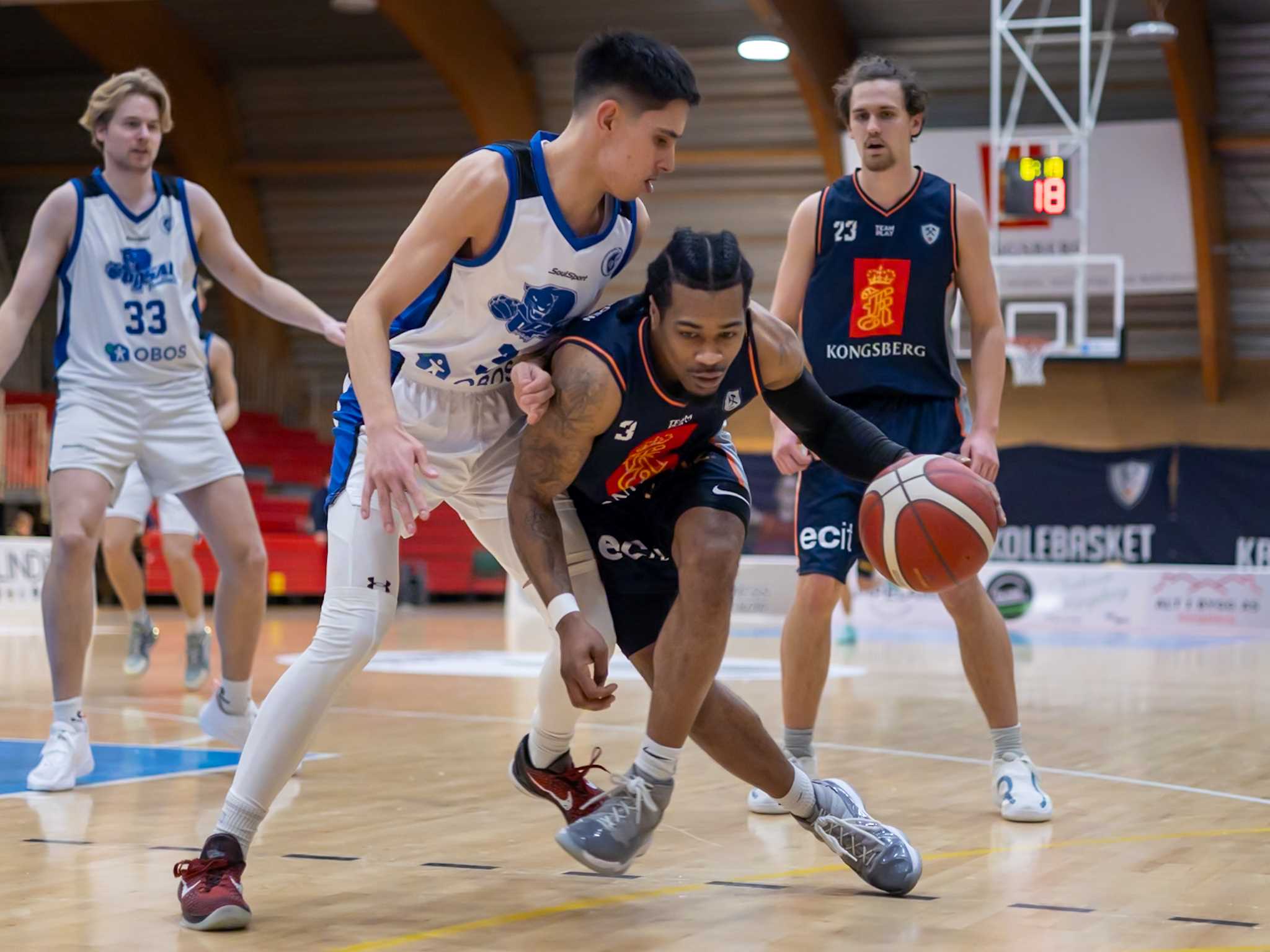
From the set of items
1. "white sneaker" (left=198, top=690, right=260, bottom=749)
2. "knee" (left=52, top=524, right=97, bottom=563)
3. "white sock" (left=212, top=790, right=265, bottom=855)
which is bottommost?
"white sneaker" (left=198, top=690, right=260, bottom=749)

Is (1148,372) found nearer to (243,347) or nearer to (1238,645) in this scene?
(1238,645)

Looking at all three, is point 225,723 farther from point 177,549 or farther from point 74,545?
point 177,549

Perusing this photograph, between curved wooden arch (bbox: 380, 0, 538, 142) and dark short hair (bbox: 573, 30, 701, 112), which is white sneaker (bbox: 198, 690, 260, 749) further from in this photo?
curved wooden arch (bbox: 380, 0, 538, 142)

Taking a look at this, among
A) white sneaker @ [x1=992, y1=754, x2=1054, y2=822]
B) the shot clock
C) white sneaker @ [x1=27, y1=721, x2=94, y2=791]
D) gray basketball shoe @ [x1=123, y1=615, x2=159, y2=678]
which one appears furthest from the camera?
the shot clock

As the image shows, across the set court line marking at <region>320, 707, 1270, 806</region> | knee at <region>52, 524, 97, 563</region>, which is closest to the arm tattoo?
knee at <region>52, 524, 97, 563</region>

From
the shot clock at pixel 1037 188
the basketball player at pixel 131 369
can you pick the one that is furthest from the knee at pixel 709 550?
the shot clock at pixel 1037 188

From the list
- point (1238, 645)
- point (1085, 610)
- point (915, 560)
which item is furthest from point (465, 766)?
point (1085, 610)

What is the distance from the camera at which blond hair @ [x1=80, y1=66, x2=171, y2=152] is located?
481 cm

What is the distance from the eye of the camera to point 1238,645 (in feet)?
40.5

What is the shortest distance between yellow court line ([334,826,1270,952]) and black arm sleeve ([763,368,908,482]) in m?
0.90

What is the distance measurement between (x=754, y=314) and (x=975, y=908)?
1.25 m

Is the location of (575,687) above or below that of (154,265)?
below

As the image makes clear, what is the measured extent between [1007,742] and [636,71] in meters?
2.24

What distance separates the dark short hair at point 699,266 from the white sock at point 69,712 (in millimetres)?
2556
